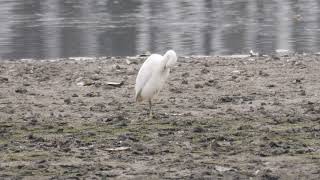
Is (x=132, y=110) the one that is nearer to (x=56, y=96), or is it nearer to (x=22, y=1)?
(x=56, y=96)

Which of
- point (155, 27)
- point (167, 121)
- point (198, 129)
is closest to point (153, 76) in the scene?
point (167, 121)

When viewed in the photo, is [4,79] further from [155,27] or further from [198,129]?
[155,27]

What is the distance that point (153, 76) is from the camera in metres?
10.1

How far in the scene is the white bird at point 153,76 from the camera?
32.9 feet

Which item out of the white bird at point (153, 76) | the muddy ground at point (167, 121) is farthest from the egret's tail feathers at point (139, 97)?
the muddy ground at point (167, 121)

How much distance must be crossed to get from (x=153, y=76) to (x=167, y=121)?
3.26ft

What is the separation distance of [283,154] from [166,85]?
4432 millimetres

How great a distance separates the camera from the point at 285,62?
43.5 feet

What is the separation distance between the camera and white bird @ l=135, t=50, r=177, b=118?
395 inches

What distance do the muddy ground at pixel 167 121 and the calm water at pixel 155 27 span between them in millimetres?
1598

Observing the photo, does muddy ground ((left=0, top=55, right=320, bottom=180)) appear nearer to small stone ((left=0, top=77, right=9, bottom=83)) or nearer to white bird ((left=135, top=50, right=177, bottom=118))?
small stone ((left=0, top=77, right=9, bottom=83))

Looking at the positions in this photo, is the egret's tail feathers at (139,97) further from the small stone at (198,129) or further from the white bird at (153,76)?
the small stone at (198,129)

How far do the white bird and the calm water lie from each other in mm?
4752

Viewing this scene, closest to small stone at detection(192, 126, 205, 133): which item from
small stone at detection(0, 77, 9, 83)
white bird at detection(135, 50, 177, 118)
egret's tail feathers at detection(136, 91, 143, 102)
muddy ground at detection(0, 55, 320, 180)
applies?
muddy ground at detection(0, 55, 320, 180)
